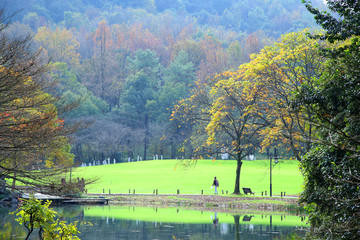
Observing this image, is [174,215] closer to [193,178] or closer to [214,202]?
[214,202]

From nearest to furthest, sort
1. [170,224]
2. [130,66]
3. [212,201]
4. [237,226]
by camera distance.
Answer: [237,226]
[170,224]
[212,201]
[130,66]

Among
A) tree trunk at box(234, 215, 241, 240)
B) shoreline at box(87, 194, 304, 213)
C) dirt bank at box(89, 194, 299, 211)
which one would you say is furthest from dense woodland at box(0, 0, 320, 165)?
tree trunk at box(234, 215, 241, 240)

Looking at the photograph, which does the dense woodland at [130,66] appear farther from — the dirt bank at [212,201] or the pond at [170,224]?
the pond at [170,224]

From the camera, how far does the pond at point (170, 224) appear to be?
2289cm

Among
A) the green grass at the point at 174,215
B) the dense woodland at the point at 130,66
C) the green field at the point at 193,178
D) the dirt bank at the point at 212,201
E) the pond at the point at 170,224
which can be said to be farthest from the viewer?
the dense woodland at the point at 130,66

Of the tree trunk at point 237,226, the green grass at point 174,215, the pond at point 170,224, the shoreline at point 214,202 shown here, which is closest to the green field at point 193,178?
the shoreline at point 214,202

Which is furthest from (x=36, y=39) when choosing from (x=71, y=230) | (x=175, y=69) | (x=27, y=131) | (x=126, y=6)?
(x=71, y=230)

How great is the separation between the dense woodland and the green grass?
21.0 meters

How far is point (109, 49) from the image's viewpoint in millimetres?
110938

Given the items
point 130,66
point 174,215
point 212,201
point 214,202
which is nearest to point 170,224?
point 174,215

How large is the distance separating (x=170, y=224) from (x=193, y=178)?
92.7 feet

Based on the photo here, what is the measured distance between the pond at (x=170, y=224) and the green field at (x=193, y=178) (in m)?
10.5

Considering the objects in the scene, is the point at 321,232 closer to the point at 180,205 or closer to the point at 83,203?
the point at 180,205

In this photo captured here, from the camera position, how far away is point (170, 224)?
87.3 ft
